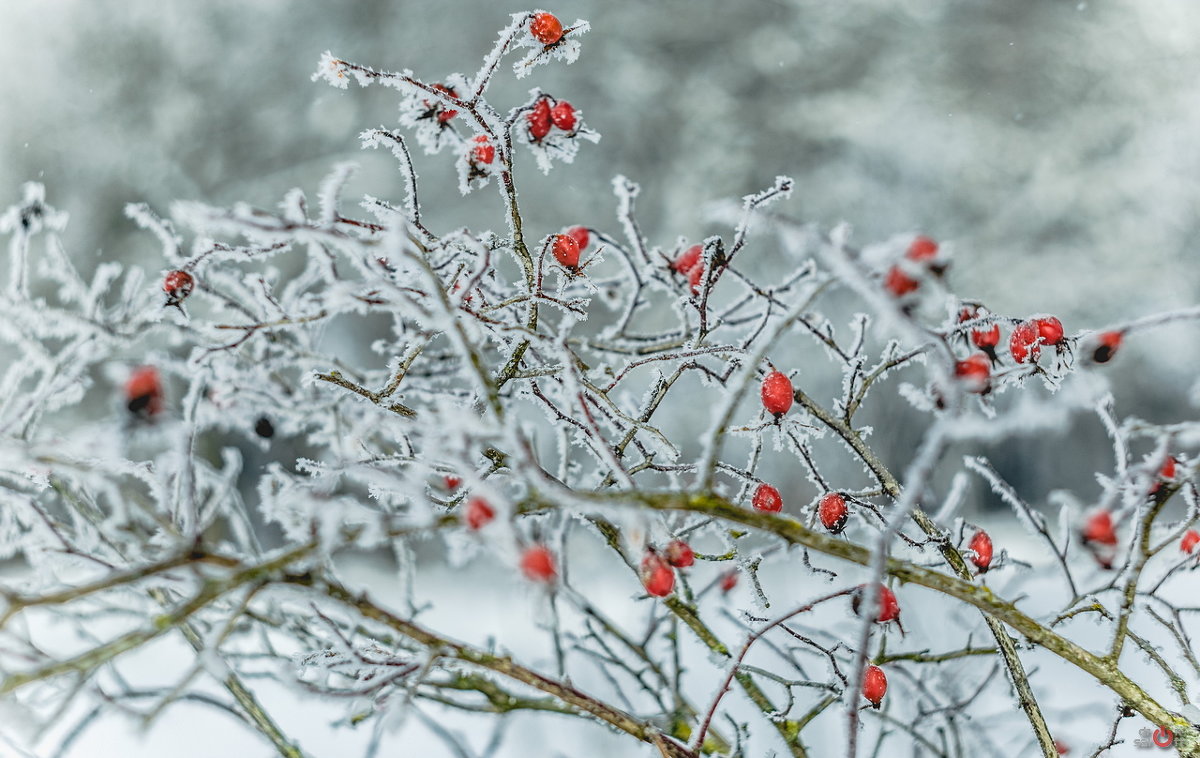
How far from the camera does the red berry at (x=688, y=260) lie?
640 mm

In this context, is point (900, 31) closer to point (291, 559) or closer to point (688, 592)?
point (688, 592)

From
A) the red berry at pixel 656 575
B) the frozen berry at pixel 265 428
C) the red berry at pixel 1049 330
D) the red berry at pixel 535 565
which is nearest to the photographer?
the red berry at pixel 535 565

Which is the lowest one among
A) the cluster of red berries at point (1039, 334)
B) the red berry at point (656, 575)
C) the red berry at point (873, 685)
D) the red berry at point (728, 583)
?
the red berry at point (656, 575)

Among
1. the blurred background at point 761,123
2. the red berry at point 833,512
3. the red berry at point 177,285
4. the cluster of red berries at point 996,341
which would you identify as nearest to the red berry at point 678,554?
the red berry at point 833,512

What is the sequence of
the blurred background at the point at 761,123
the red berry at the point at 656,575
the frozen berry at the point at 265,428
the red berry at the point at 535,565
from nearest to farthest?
the red berry at the point at 535,565, the red berry at the point at 656,575, the frozen berry at the point at 265,428, the blurred background at the point at 761,123

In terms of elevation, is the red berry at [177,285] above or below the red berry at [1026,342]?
below

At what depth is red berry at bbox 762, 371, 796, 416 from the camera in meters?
0.53

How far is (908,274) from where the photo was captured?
0.35 meters

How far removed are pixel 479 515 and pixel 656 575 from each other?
164 millimetres

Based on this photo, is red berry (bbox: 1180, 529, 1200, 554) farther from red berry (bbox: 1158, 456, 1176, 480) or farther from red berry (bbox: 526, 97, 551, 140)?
red berry (bbox: 526, 97, 551, 140)

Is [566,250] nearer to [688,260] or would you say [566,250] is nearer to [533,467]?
[688,260]

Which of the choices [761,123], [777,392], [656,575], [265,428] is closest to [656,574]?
[656,575]

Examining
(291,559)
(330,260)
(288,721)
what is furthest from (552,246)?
(288,721)

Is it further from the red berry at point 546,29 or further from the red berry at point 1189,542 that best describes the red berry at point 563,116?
the red berry at point 1189,542
